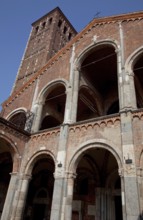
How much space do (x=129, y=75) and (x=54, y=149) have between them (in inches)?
216

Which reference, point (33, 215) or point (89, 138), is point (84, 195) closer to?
point (33, 215)

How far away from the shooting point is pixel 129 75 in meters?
9.90

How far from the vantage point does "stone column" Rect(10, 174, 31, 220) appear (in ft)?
29.8

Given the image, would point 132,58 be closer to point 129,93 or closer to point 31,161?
point 129,93

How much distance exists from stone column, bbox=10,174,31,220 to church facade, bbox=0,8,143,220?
0.04 metres

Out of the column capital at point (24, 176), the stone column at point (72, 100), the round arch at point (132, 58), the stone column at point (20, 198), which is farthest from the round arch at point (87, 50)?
the stone column at point (20, 198)

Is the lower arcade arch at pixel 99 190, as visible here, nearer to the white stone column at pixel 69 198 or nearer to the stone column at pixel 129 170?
the white stone column at pixel 69 198

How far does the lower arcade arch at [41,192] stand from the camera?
43.2 feet

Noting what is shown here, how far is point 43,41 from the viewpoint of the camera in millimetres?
29172

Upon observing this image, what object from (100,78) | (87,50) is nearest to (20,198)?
(87,50)

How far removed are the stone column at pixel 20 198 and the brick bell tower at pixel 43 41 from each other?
1779cm

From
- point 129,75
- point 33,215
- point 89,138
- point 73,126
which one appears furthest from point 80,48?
point 33,215

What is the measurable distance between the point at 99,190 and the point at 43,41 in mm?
24178

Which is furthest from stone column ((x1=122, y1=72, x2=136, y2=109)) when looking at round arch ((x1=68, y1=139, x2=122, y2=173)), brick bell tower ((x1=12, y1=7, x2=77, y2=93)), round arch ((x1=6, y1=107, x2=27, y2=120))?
brick bell tower ((x1=12, y1=7, x2=77, y2=93))
